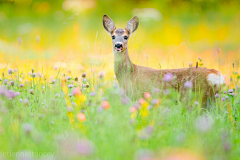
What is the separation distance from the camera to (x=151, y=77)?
3520mm

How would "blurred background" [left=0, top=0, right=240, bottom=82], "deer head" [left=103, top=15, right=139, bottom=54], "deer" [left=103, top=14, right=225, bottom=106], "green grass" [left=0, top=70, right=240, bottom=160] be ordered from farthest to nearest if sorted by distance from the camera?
"blurred background" [left=0, top=0, right=240, bottom=82], "deer head" [left=103, top=15, right=139, bottom=54], "deer" [left=103, top=14, right=225, bottom=106], "green grass" [left=0, top=70, right=240, bottom=160]

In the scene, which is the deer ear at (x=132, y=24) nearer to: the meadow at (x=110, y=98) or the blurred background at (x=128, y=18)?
the meadow at (x=110, y=98)

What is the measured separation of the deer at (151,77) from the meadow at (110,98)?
15cm

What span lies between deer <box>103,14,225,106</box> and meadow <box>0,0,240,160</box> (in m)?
0.15

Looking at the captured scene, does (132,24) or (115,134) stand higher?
(132,24)

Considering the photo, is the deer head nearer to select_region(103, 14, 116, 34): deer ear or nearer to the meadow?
select_region(103, 14, 116, 34): deer ear

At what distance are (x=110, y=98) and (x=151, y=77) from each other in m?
1.18

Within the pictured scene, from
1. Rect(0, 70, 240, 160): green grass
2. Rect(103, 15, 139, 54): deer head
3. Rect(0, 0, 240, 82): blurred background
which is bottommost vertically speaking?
Rect(0, 70, 240, 160): green grass

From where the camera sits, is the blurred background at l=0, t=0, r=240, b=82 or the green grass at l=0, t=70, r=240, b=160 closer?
the green grass at l=0, t=70, r=240, b=160

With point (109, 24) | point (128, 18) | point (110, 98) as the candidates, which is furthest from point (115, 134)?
point (128, 18)

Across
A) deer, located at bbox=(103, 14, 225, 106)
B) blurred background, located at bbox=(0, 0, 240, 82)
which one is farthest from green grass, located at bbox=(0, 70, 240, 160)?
blurred background, located at bbox=(0, 0, 240, 82)

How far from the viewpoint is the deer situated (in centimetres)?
318

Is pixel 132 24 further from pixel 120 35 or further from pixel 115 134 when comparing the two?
pixel 115 134

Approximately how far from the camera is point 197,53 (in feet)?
20.7
